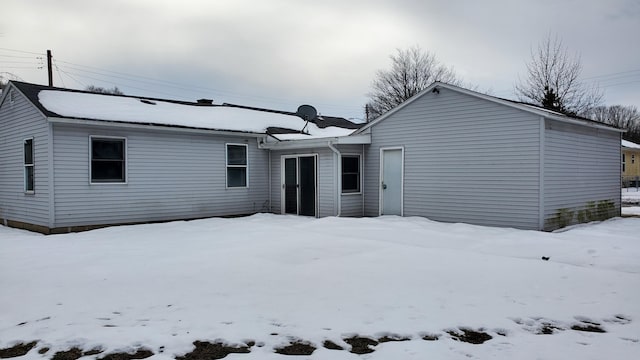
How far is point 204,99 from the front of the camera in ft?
62.5

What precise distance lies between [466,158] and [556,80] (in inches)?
735

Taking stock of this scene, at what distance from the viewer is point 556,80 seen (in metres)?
26.8

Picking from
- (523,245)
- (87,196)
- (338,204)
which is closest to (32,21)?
(87,196)

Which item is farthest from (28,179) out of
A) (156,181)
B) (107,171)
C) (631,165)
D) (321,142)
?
(631,165)

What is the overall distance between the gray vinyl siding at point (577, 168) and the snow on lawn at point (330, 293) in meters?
1.57

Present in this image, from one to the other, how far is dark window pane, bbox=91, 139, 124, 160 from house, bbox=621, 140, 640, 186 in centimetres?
3715

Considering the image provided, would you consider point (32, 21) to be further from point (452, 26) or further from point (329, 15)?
point (452, 26)

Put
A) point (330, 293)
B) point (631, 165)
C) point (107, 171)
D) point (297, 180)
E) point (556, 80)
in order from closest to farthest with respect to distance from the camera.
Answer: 1. point (330, 293)
2. point (107, 171)
3. point (297, 180)
4. point (556, 80)
5. point (631, 165)

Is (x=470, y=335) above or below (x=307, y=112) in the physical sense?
below

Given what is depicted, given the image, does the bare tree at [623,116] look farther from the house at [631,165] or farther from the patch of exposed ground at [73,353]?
the patch of exposed ground at [73,353]

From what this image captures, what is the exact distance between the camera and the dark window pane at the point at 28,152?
1242cm

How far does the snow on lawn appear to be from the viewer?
4.21 metres

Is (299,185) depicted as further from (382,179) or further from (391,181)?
(391,181)

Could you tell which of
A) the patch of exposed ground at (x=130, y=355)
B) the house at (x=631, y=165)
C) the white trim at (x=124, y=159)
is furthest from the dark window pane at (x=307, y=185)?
the house at (x=631, y=165)
